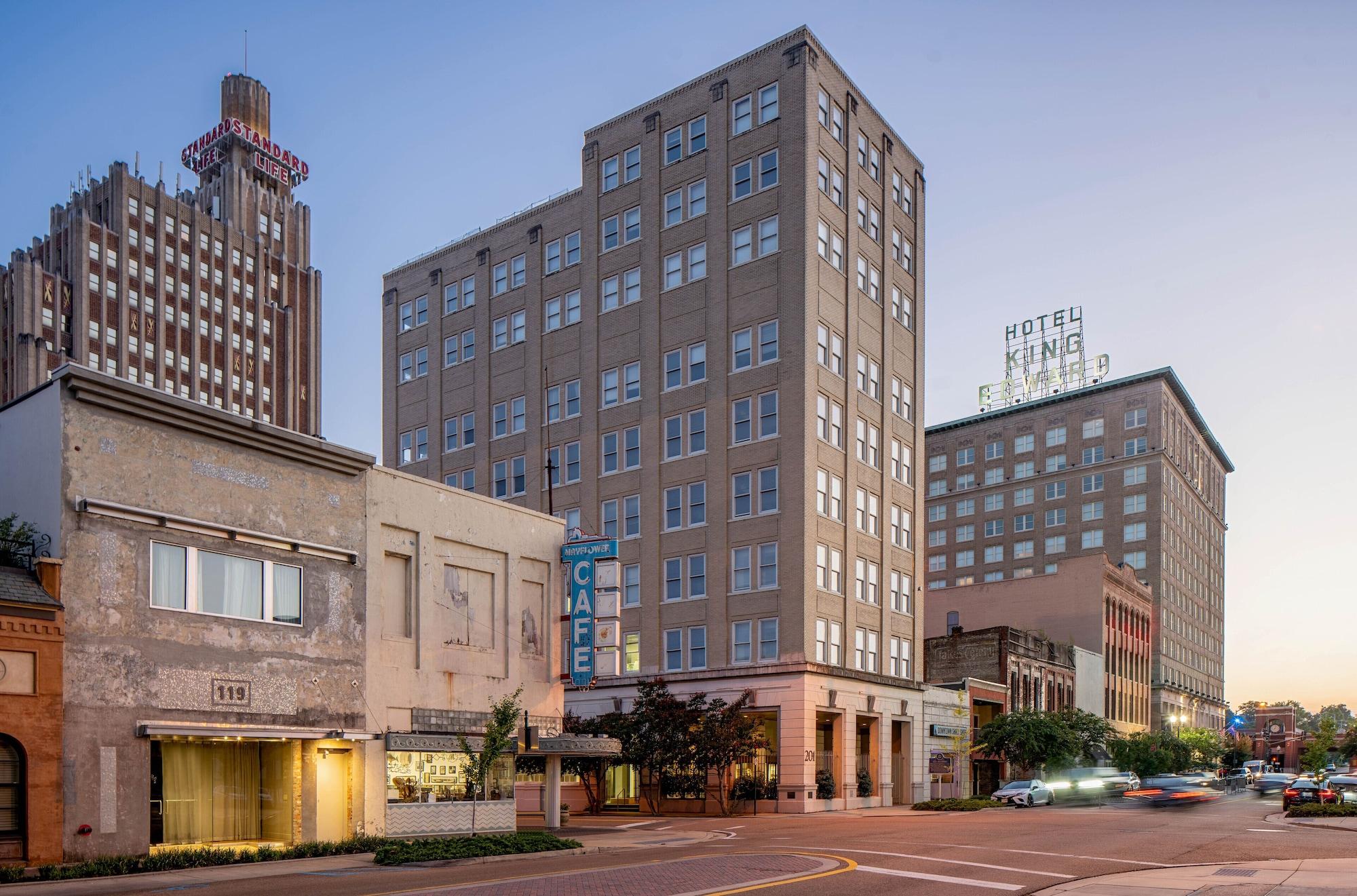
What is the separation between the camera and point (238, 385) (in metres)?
123

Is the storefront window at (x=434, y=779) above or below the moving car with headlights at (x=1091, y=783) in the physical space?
above

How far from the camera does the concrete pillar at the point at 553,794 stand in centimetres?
3619

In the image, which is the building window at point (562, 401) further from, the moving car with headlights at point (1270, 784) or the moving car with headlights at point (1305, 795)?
the moving car with headlights at point (1270, 784)

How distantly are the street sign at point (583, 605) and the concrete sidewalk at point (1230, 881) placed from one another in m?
17.8

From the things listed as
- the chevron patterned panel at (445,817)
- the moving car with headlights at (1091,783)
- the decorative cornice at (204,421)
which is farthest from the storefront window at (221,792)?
the moving car with headlights at (1091,783)

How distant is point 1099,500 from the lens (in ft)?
407

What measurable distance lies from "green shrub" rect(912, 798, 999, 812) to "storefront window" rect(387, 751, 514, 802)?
24.0 m

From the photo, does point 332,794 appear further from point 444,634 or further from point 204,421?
point 204,421

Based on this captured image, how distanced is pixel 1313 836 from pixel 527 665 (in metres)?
21.4

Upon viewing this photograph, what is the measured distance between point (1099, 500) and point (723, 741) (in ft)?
283

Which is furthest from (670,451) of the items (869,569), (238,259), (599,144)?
(238,259)

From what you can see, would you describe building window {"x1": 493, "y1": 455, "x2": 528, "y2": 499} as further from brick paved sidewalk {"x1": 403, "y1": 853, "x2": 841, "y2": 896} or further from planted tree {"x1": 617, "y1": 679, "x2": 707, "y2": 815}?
brick paved sidewalk {"x1": 403, "y1": 853, "x2": 841, "y2": 896}

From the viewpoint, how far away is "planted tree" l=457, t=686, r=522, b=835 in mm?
29281

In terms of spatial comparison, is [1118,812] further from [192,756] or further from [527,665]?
[192,756]
